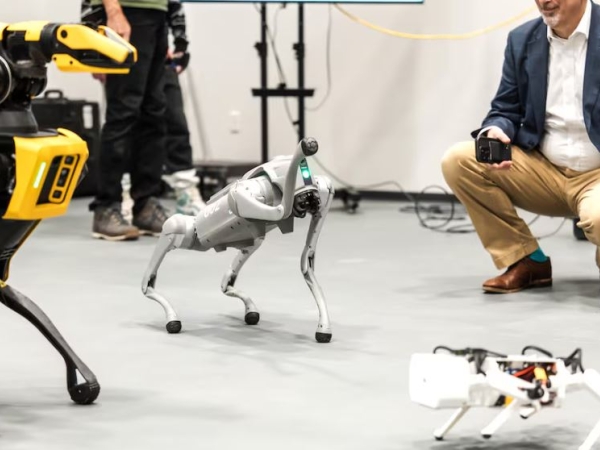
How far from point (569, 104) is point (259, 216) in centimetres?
120

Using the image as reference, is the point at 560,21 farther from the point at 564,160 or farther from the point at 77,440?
the point at 77,440

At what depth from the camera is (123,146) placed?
4.38 meters

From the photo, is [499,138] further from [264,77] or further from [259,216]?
[264,77]

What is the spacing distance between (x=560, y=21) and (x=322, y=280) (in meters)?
1.07

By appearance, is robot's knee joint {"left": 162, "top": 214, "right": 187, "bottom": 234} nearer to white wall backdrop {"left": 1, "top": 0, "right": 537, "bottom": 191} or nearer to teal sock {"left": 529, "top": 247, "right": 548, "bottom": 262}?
teal sock {"left": 529, "top": 247, "right": 548, "bottom": 262}

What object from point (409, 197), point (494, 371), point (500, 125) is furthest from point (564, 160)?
point (409, 197)

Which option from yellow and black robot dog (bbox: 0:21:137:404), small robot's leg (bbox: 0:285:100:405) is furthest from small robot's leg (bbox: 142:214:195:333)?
yellow and black robot dog (bbox: 0:21:137:404)

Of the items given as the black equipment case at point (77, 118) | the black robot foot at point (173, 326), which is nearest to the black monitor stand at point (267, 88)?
the black equipment case at point (77, 118)

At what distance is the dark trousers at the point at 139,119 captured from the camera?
421 centimetres

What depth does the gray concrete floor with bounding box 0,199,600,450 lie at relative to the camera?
2.06m

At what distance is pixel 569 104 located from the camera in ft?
10.9

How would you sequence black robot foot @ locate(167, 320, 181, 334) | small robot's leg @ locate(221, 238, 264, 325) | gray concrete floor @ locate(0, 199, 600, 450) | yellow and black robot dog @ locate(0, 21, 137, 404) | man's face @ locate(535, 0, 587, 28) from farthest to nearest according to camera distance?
man's face @ locate(535, 0, 587, 28) → small robot's leg @ locate(221, 238, 264, 325) → black robot foot @ locate(167, 320, 181, 334) → gray concrete floor @ locate(0, 199, 600, 450) → yellow and black robot dog @ locate(0, 21, 137, 404)

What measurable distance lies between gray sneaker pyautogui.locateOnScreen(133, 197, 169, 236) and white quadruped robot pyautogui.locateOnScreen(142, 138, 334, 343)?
1.51m

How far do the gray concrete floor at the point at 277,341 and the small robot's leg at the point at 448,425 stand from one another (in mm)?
18
